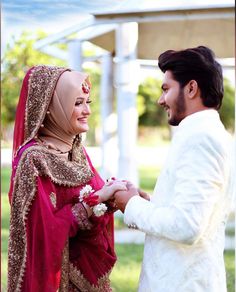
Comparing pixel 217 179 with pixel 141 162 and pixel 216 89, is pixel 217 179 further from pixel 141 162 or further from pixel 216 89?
pixel 141 162

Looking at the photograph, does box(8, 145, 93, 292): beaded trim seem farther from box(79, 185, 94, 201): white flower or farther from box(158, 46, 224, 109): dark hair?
box(158, 46, 224, 109): dark hair

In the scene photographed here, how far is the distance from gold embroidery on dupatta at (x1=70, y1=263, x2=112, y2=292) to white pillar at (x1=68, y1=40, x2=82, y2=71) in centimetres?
744

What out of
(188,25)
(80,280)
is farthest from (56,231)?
(188,25)

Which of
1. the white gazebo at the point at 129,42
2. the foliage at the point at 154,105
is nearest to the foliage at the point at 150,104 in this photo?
the foliage at the point at 154,105

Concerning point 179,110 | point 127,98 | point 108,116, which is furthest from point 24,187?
point 108,116

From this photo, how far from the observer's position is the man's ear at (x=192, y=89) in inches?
120

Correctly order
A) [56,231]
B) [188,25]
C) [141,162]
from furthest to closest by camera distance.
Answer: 1. [141,162]
2. [188,25]
3. [56,231]

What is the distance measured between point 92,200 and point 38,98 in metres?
0.54

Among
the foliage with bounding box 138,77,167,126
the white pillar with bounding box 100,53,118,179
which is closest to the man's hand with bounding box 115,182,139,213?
the white pillar with bounding box 100,53,118,179

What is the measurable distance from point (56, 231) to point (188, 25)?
28.6 ft

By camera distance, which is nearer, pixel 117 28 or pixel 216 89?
pixel 216 89

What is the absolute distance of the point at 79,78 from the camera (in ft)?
12.0

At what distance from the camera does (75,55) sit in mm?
11094

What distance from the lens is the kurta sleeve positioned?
2.88 meters
